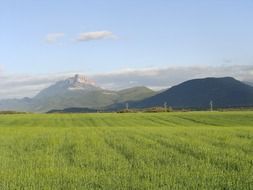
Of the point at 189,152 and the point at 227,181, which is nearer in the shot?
the point at 227,181

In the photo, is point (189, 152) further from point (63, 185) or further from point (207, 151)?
point (63, 185)

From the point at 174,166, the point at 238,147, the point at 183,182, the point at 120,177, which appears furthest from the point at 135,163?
the point at 238,147

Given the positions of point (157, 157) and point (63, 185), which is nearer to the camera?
point (63, 185)

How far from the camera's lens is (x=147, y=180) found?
17281 millimetres

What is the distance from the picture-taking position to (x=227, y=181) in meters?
16.8

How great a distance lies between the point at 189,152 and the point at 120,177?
8.37 m

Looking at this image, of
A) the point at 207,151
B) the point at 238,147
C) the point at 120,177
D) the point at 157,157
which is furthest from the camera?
the point at 238,147

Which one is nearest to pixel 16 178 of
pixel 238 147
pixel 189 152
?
pixel 189 152

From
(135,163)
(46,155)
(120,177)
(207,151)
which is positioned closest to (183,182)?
(120,177)

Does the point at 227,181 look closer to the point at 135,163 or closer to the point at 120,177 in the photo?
the point at 120,177

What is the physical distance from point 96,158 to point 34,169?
13.1 ft

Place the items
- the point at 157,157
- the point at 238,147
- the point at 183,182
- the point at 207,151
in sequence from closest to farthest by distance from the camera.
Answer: the point at 183,182, the point at 157,157, the point at 207,151, the point at 238,147

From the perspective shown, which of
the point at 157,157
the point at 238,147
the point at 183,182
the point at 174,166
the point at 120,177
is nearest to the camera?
the point at 183,182

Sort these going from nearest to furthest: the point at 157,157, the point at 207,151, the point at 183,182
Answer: the point at 183,182
the point at 157,157
the point at 207,151
